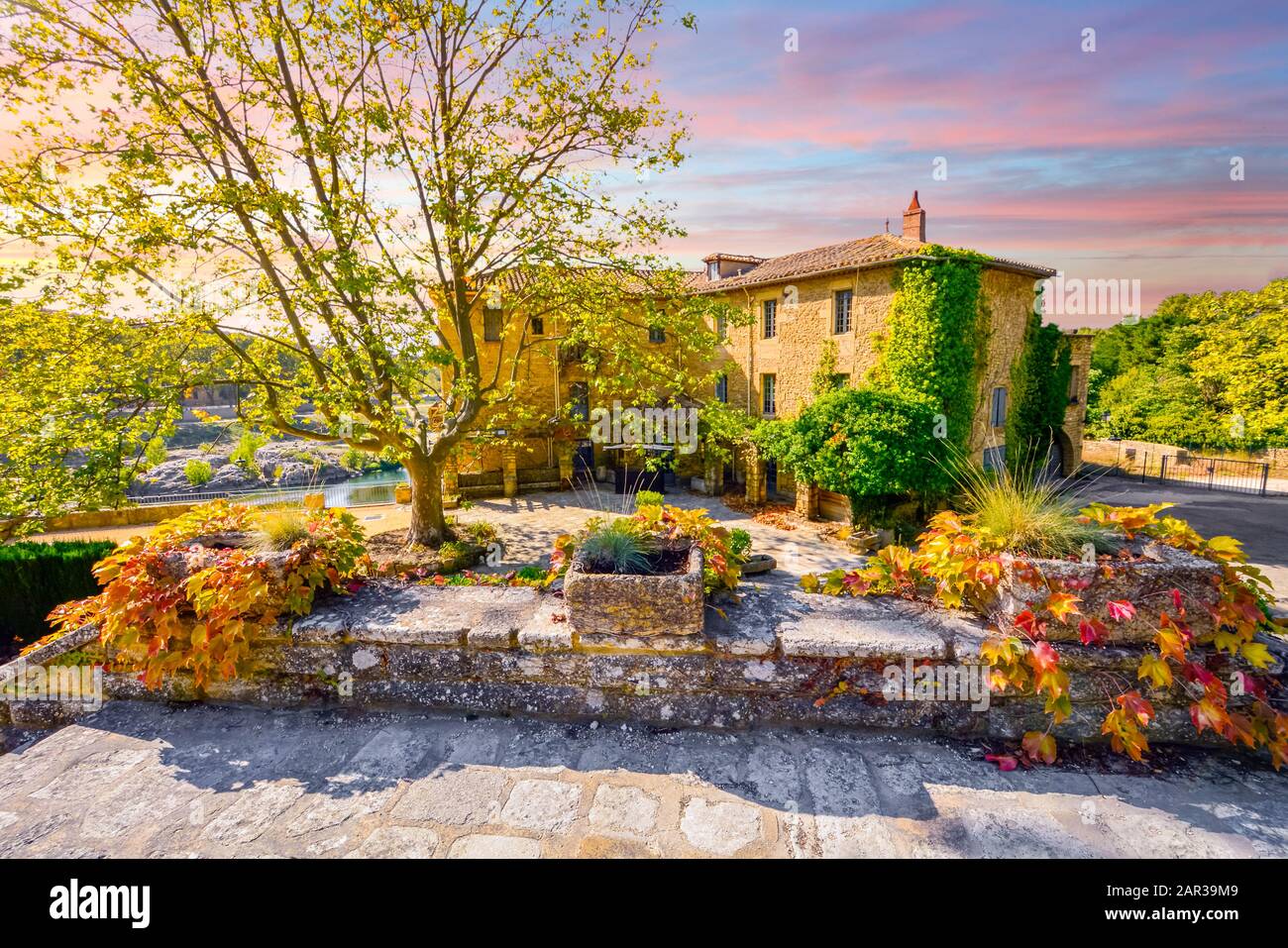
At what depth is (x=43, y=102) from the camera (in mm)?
7543

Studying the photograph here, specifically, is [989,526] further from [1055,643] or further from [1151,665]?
[1151,665]

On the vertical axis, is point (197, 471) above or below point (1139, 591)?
below

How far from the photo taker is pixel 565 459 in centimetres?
2248

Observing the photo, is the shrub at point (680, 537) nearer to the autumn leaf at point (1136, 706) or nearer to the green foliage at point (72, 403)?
the autumn leaf at point (1136, 706)

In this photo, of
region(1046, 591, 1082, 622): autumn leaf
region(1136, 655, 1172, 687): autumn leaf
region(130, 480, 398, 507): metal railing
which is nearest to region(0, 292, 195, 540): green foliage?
region(130, 480, 398, 507): metal railing

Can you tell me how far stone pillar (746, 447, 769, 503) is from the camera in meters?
20.2

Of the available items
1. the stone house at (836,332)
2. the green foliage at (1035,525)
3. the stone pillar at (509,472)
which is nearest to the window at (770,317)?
the stone house at (836,332)

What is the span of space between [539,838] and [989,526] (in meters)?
2.77

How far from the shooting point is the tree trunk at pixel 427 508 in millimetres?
13109

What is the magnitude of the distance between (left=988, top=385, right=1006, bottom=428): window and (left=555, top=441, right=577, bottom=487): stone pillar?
14814mm

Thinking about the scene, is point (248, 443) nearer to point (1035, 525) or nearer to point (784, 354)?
point (1035, 525)

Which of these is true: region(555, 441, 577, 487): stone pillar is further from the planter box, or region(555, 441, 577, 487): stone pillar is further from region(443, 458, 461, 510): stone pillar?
the planter box

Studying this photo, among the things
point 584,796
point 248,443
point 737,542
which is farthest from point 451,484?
point 584,796

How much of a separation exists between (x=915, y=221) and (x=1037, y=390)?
313 inches
